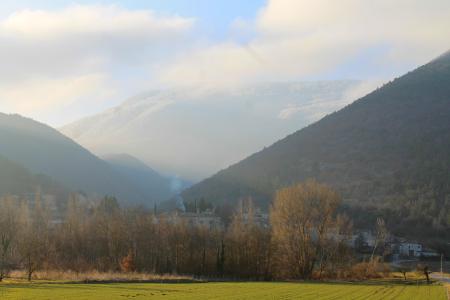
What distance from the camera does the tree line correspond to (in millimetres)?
83000

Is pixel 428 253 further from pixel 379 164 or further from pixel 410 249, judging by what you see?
pixel 379 164

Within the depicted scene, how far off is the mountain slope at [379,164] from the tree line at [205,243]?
53.1m

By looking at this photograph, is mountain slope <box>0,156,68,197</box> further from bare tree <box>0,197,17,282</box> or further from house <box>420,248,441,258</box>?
house <box>420,248,441,258</box>

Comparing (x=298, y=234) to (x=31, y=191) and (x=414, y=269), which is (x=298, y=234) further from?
(x=31, y=191)

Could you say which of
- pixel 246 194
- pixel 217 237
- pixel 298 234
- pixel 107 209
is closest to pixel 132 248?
pixel 217 237

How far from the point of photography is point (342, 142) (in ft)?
621

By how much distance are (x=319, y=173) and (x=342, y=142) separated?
763 inches

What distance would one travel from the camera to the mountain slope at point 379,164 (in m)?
144

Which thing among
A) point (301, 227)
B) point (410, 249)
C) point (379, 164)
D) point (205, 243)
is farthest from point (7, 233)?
point (379, 164)

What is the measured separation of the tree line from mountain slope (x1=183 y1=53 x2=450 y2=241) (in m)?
53.1

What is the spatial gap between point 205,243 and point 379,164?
89765 millimetres

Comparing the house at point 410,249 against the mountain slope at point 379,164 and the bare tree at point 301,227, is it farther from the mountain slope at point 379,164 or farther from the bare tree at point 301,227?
the bare tree at point 301,227

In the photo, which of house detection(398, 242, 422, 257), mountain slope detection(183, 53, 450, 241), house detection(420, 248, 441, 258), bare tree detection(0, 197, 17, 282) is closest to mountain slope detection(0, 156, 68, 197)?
mountain slope detection(183, 53, 450, 241)

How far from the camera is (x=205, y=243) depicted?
91.9 meters
